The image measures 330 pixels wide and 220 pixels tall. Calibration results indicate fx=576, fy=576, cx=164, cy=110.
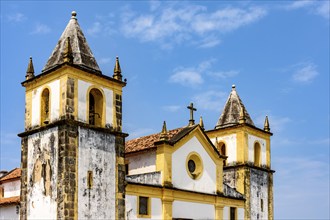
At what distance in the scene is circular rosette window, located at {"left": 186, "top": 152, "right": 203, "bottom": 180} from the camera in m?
28.4

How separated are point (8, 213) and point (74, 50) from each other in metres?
8.49

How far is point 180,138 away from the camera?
2767 centimetres

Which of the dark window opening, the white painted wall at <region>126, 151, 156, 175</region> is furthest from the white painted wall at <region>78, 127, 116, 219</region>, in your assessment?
the white painted wall at <region>126, 151, 156, 175</region>

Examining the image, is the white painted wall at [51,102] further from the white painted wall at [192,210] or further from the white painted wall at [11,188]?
the white painted wall at [192,210]

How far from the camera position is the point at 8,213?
88.2 ft

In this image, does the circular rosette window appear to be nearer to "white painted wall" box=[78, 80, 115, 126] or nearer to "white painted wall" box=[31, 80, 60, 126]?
"white painted wall" box=[78, 80, 115, 126]

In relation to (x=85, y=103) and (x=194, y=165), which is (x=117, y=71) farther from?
(x=194, y=165)

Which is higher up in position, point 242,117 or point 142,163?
point 242,117

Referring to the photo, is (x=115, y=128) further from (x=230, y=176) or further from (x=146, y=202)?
(x=230, y=176)

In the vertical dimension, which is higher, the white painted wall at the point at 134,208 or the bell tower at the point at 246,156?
the bell tower at the point at 246,156

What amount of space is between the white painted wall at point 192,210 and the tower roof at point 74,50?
751cm

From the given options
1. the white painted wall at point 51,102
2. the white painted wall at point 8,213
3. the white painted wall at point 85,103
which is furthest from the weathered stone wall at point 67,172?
the white painted wall at point 8,213

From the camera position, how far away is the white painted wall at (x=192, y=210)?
26938mm

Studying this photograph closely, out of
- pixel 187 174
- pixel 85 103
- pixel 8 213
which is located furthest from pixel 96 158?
pixel 8 213
